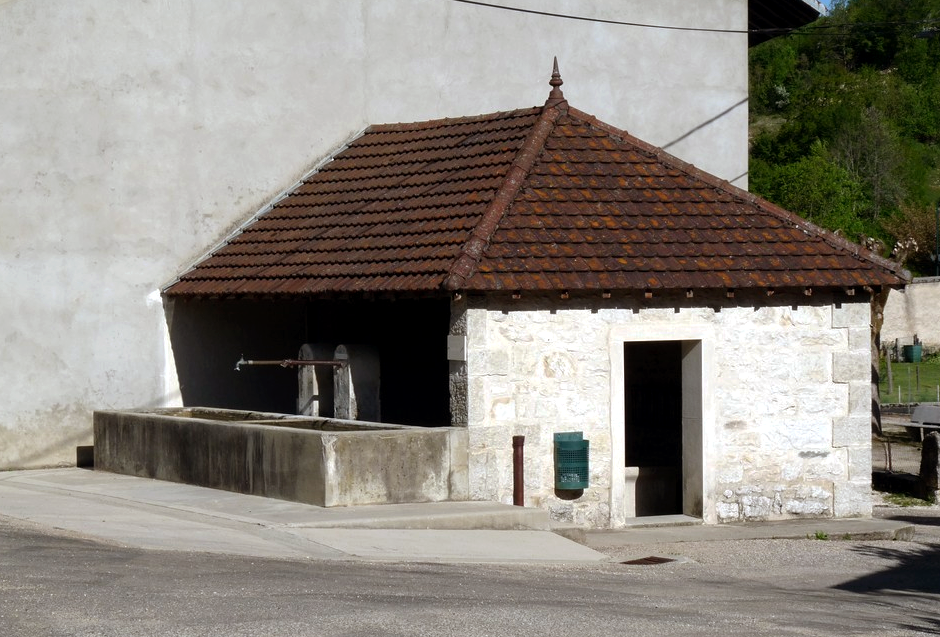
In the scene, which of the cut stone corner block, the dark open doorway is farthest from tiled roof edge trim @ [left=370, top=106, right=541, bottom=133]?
the cut stone corner block

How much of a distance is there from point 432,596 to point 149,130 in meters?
9.02

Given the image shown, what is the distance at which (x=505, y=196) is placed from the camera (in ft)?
47.3

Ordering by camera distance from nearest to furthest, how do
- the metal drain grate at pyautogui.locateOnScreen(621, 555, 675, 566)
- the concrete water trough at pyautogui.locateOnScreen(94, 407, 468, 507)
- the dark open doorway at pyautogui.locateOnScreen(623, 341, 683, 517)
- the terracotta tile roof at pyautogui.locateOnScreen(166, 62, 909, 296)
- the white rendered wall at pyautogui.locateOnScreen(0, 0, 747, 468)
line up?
the metal drain grate at pyautogui.locateOnScreen(621, 555, 675, 566)
the concrete water trough at pyautogui.locateOnScreen(94, 407, 468, 507)
the terracotta tile roof at pyautogui.locateOnScreen(166, 62, 909, 296)
the white rendered wall at pyautogui.locateOnScreen(0, 0, 747, 468)
the dark open doorway at pyautogui.locateOnScreen(623, 341, 683, 517)

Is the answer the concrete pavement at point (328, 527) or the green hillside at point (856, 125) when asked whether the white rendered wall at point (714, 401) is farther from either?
the green hillside at point (856, 125)

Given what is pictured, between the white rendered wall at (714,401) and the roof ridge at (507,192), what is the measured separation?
16.6 inches

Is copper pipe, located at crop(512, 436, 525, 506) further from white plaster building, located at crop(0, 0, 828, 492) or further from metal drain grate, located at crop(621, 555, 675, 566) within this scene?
white plaster building, located at crop(0, 0, 828, 492)

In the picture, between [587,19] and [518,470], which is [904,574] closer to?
[518,470]

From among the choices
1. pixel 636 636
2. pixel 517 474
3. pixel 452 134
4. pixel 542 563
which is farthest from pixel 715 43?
pixel 636 636

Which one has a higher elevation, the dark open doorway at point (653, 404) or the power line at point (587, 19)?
the power line at point (587, 19)

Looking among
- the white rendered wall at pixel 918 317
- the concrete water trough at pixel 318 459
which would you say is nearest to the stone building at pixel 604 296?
the concrete water trough at pixel 318 459

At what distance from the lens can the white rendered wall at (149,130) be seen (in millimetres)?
15867

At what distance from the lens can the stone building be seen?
44.8ft

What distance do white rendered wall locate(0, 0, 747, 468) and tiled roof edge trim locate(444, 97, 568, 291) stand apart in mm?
3237

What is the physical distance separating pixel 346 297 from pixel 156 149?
12.1 feet
